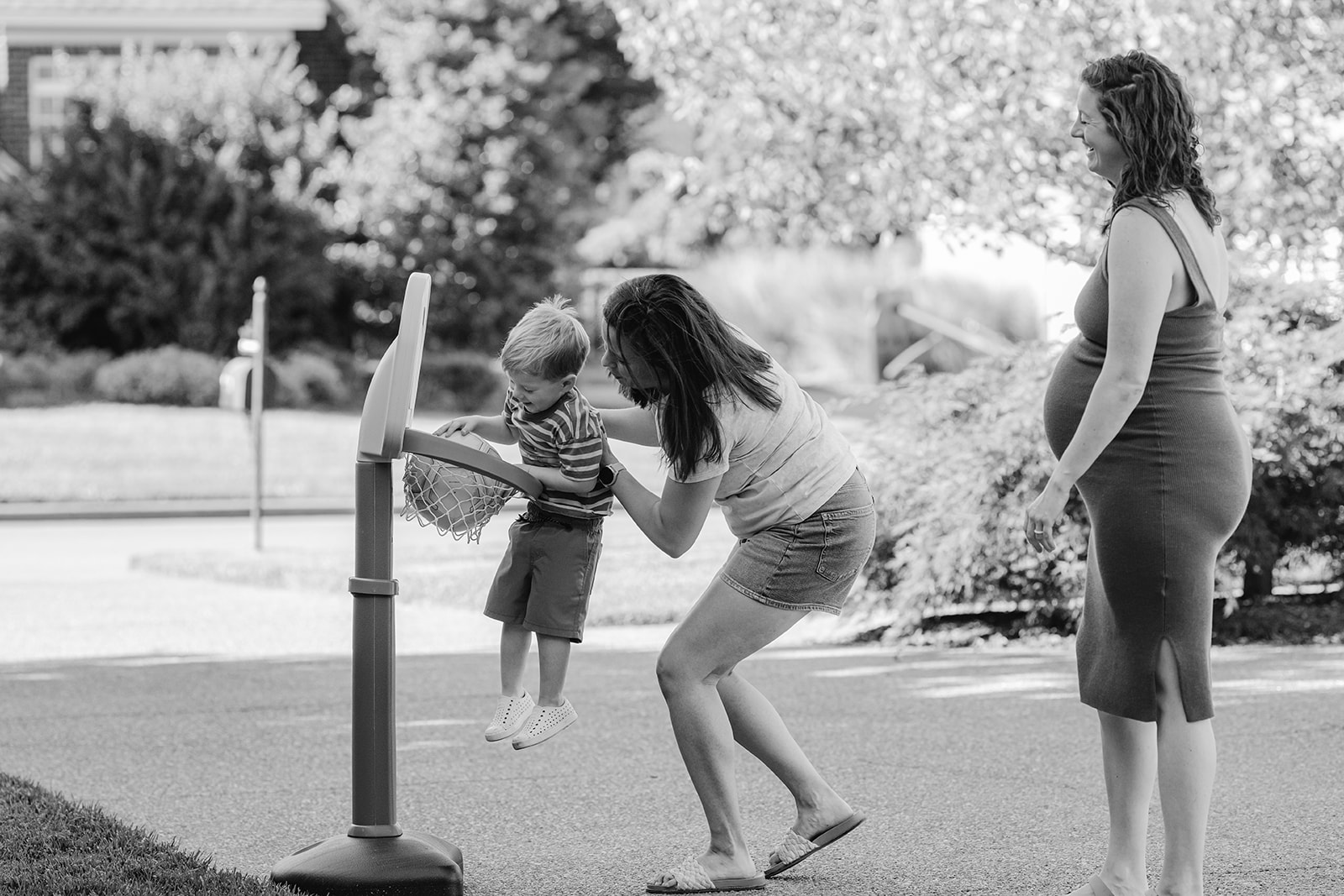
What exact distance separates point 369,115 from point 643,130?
29.5 feet

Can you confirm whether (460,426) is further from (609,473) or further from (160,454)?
(160,454)

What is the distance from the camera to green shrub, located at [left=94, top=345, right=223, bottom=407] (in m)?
23.5

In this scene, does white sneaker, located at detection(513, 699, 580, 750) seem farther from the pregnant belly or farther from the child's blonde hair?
the pregnant belly

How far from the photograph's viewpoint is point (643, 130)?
37.7 m

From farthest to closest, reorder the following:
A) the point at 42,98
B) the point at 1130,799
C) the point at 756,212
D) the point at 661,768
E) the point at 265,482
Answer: the point at 42,98, the point at 265,482, the point at 756,212, the point at 661,768, the point at 1130,799

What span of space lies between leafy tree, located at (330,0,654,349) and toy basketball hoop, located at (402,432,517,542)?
22819 mm

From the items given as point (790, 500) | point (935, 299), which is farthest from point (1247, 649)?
point (935, 299)

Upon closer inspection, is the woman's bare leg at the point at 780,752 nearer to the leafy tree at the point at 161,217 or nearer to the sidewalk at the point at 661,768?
the sidewalk at the point at 661,768

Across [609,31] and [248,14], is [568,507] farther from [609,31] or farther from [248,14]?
[609,31]

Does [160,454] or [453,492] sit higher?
[453,492]

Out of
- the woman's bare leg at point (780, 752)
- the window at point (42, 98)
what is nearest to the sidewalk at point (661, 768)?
the woman's bare leg at point (780, 752)

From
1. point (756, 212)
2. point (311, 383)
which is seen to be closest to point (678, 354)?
point (756, 212)

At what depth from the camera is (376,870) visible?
12.8ft

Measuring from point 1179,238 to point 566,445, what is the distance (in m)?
1.47
